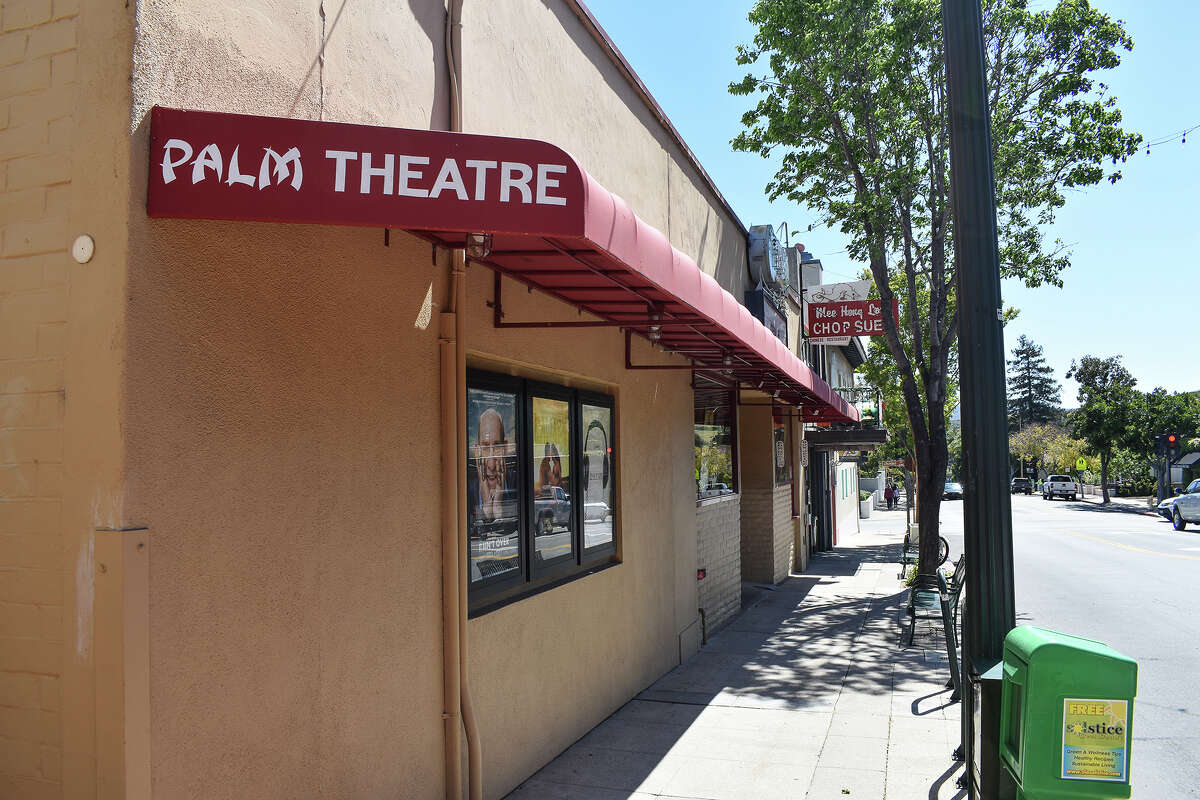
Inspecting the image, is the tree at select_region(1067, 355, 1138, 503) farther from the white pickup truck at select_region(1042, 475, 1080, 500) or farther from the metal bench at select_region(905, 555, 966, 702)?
the metal bench at select_region(905, 555, 966, 702)

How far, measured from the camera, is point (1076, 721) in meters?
2.88

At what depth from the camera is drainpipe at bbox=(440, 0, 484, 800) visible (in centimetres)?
450

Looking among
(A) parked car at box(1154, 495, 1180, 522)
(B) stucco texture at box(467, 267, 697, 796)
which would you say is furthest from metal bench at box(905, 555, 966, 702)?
(A) parked car at box(1154, 495, 1180, 522)

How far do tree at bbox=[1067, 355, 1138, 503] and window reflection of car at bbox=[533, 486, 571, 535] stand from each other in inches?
1968

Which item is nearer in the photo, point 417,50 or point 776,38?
point 417,50

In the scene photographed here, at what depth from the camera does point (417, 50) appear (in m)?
4.46

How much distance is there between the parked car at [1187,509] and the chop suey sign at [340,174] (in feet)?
105

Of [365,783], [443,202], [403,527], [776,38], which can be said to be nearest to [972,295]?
[443,202]

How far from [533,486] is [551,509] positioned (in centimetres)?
38

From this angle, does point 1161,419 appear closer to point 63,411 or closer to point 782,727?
point 782,727

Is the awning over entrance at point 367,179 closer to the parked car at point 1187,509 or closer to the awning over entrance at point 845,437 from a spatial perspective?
the awning over entrance at point 845,437

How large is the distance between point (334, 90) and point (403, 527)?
1.99 meters

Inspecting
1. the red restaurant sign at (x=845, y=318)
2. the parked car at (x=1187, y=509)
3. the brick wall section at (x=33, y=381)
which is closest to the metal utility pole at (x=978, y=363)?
the brick wall section at (x=33, y=381)

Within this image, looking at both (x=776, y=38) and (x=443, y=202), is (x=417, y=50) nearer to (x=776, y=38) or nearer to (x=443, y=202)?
(x=443, y=202)
